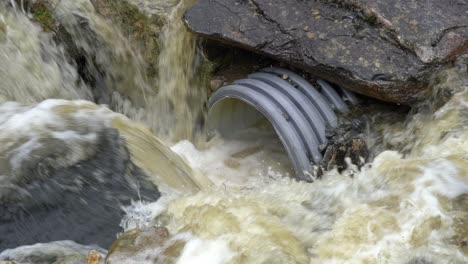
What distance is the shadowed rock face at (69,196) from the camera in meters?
3.02

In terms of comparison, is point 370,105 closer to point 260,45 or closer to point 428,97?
point 428,97

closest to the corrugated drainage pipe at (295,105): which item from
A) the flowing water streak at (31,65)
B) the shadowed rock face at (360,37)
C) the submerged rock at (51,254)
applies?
the shadowed rock face at (360,37)

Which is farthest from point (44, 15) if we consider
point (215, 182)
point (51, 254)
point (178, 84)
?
point (51, 254)

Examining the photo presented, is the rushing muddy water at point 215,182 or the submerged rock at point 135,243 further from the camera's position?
the rushing muddy water at point 215,182

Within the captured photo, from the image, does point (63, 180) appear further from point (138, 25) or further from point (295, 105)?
point (138, 25)

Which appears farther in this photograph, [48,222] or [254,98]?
[254,98]

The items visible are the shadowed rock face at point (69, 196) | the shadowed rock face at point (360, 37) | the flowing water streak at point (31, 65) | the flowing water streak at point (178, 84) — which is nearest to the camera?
the shadowed rock face at point (69, 196)

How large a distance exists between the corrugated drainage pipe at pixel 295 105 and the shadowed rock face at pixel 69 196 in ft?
4.06

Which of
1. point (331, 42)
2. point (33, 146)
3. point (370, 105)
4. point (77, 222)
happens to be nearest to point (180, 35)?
point (331, 42)

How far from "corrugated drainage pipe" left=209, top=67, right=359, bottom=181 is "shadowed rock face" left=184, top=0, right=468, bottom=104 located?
0.14m

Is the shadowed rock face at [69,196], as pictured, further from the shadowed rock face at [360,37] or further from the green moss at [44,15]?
the green moss at [44,15]

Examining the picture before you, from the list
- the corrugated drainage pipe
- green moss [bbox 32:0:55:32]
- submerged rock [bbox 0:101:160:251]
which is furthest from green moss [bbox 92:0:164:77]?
submerged rock [bbox 0:101:160:251]

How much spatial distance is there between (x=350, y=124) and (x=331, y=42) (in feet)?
1.97

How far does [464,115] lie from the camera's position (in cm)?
391
